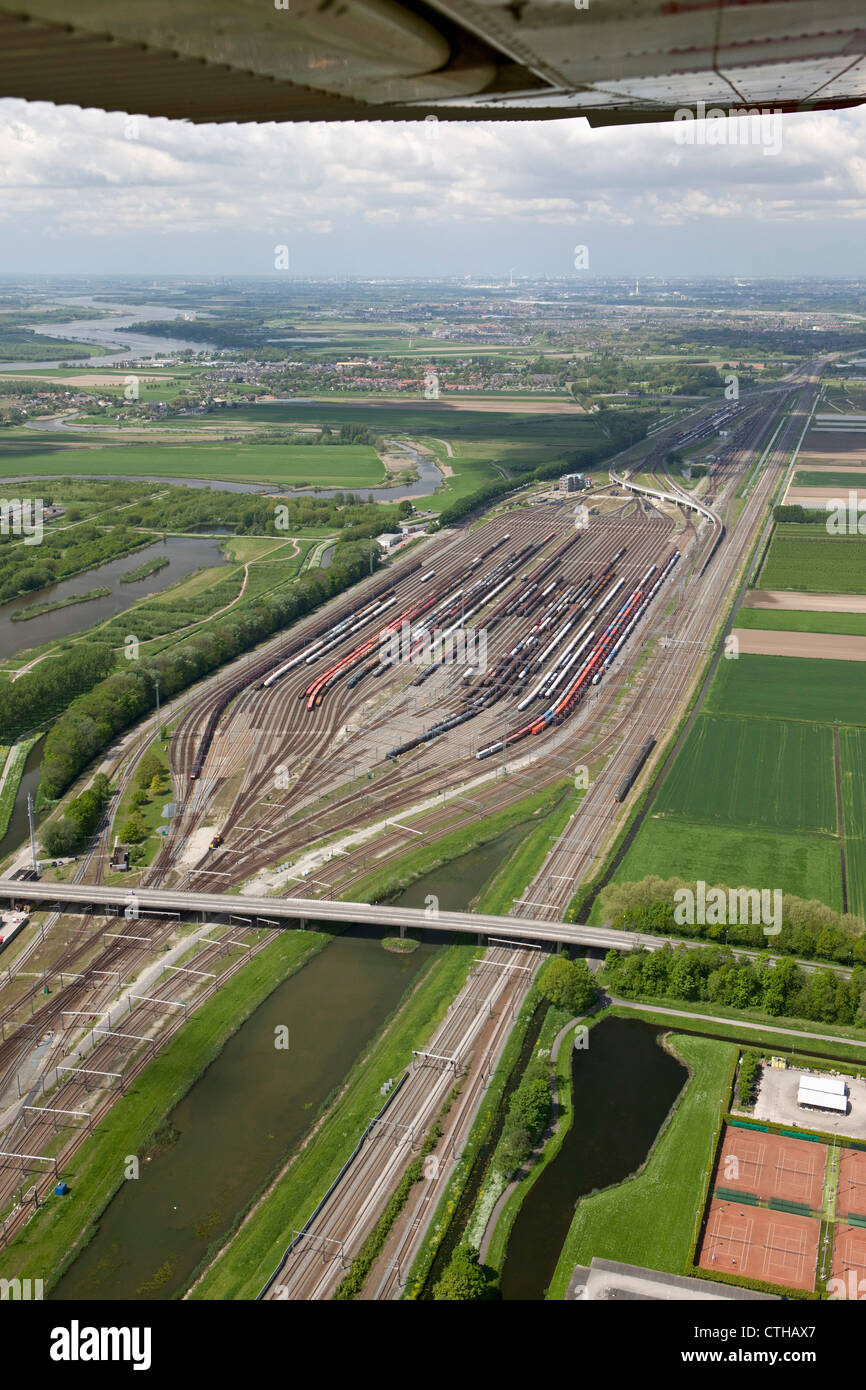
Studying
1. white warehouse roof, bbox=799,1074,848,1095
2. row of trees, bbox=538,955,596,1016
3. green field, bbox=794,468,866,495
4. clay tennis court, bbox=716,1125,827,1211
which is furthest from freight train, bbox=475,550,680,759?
green field, bbox=794,468,866,495

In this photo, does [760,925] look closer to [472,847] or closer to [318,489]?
[472,847]

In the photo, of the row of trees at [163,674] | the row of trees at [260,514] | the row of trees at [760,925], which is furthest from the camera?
the row of trees at [260,514]

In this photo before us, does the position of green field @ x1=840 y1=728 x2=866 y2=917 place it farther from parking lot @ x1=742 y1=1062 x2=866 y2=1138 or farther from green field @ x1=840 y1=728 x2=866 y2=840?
parking lot @ x1=742 y1=1062 x2=866 y2=1138

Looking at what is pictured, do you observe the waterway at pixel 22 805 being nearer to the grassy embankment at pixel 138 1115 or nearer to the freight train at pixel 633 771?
the grassy embankment at pixel 138 1115

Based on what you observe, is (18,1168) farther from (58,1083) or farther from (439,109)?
(439,109)

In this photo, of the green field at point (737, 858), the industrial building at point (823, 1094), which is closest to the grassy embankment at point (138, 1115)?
the green field at point (737, 858)

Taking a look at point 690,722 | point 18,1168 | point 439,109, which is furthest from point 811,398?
point 439,109

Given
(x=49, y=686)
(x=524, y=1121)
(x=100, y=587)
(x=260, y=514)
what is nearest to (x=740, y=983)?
(x=524, y=1121)
